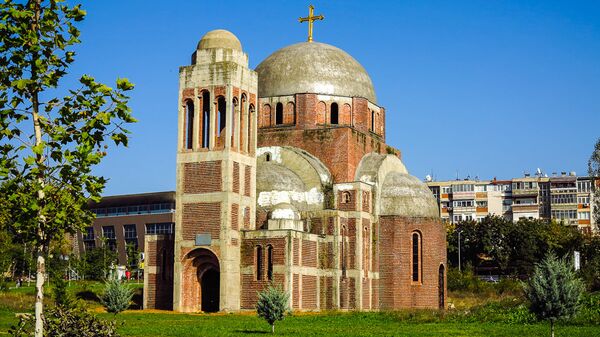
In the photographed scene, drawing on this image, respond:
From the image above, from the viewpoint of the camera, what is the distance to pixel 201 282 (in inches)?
1855

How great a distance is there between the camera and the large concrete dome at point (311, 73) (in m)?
54.2

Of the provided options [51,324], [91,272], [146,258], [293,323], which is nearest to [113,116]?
[51,324]

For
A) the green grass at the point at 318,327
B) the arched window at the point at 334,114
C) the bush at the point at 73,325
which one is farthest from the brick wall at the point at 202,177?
the bush at the point at 73,325

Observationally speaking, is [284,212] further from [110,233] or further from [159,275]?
[110,233]

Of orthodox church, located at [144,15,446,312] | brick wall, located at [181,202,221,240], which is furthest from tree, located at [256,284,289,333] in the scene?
brick wall, located at [181,202,221,240]

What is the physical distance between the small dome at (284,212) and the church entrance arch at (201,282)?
144 inches

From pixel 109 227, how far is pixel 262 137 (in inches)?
2321

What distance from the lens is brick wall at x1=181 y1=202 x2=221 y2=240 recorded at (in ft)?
149

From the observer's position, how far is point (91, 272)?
2970 inches

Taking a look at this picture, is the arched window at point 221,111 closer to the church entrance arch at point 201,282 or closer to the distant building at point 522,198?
the church entrance arch at point 201,282

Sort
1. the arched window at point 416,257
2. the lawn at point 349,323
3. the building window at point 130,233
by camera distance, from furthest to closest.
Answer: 1. the building window at point 130,233
2. the arched window at point 416,257
3. the lawn at point 349,323

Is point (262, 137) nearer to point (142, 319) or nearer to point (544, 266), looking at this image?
point (142, 319)

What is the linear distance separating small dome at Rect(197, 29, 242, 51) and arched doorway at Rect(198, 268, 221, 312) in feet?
37.0

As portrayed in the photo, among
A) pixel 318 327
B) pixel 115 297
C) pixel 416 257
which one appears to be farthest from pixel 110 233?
pixel 318 327
